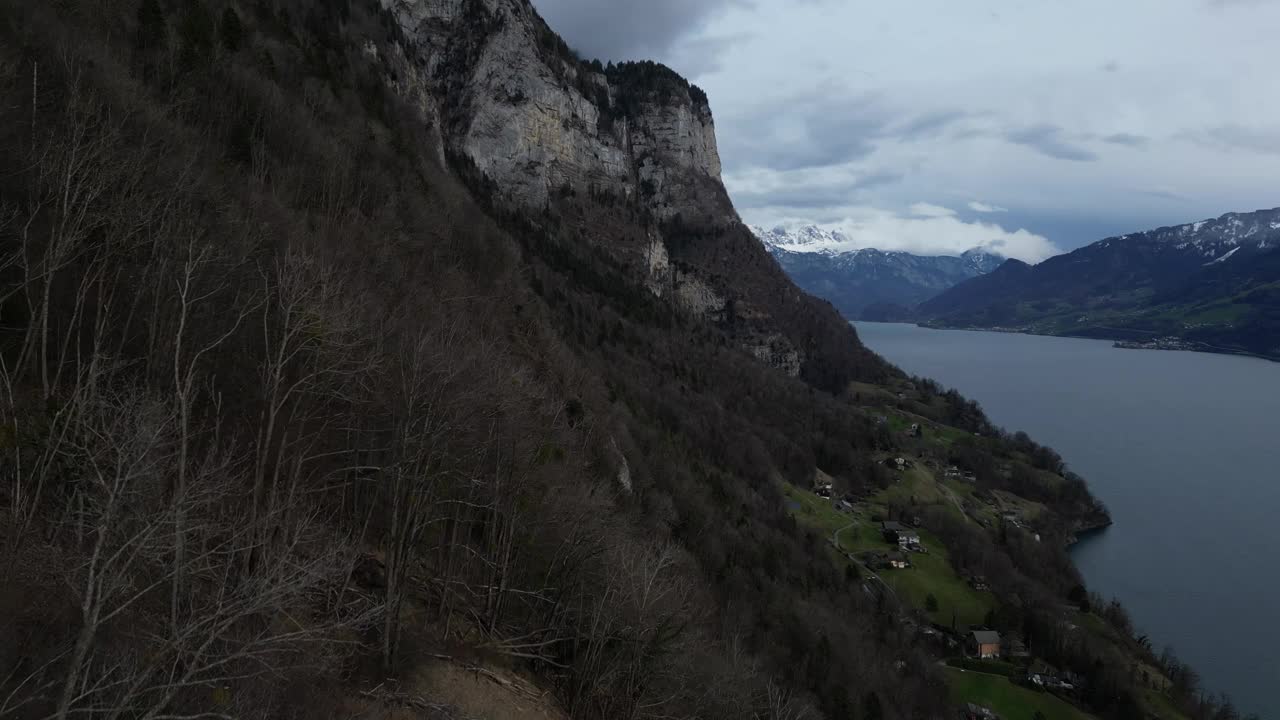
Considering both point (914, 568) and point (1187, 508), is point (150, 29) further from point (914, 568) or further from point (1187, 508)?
point (1187, 508)

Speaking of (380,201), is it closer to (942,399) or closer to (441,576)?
(441,576)

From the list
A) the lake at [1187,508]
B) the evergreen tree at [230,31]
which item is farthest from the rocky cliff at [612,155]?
the lake at [1187,508]

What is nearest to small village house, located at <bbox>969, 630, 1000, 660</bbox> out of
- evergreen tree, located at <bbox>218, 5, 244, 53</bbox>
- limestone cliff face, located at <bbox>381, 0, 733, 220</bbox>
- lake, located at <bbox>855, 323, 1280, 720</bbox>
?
lake, located at <bbox>855, 323, 1280, 720</bbox>

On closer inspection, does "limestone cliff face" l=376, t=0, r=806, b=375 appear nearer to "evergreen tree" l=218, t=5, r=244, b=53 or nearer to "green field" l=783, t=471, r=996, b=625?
"evergreen tree" l=218, t=5, r=244, b=53

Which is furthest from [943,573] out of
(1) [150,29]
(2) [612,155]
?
(2) [612,155]

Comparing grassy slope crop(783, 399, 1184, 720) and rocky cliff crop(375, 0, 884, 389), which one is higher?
rocky cliff crop(375, 0, 884, 389)

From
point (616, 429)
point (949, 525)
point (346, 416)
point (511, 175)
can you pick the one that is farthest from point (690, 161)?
point (346, 416)

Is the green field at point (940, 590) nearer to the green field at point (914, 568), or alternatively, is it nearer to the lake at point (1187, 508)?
the green field at point (914, 568)
